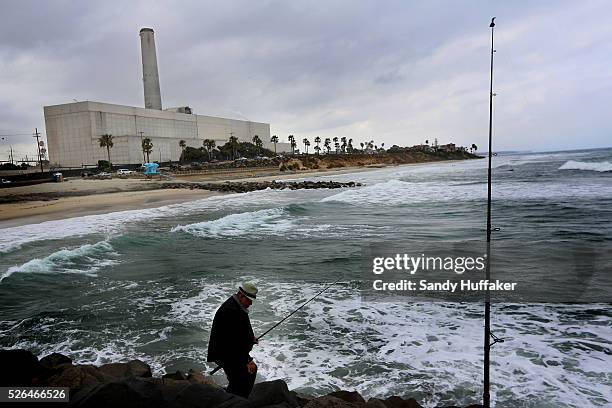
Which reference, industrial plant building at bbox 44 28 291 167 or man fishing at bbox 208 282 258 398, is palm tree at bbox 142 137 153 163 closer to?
industrial plant building at bbox 44 28 291 167

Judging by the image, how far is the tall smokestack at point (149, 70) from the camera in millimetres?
90125

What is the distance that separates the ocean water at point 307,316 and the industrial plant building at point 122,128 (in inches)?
2933

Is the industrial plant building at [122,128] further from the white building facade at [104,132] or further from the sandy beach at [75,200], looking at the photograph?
the sandy beach at [75,200]

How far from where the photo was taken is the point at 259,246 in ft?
46.2

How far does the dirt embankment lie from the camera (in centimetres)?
8988

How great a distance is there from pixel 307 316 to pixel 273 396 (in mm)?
3719

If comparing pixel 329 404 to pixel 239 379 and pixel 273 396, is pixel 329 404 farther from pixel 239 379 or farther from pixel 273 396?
pixel 239 379

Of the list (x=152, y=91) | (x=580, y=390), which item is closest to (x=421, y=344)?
(x=580, y=390)

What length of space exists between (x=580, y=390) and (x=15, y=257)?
14290mm

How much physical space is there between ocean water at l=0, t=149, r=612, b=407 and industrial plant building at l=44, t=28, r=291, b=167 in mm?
74506

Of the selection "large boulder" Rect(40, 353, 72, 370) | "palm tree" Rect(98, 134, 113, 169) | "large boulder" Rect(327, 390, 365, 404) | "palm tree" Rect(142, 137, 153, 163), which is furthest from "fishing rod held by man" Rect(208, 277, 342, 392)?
"palm tree" Rect(142, 137, 153, 163)

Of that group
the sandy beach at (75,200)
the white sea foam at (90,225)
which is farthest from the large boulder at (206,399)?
the sandy beach at (75,200)

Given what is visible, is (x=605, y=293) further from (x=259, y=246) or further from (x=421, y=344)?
(x=259, y=246)

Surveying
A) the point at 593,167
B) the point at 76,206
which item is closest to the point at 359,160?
the point at 593,167
